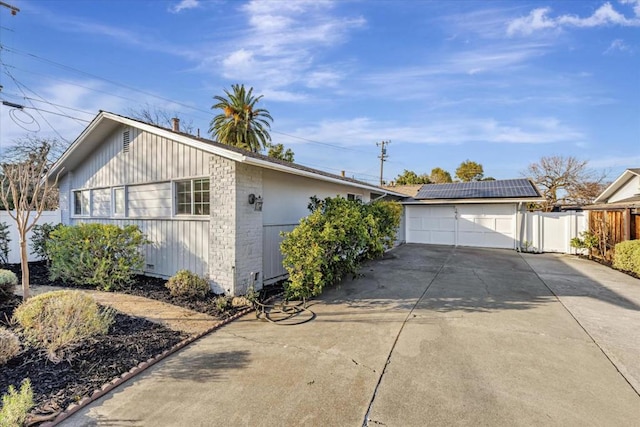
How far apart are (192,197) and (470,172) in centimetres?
3448

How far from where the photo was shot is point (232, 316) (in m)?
5.14

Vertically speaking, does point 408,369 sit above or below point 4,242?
below

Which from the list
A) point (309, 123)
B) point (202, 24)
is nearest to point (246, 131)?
point (309, 123)

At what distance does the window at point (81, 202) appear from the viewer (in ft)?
30.9

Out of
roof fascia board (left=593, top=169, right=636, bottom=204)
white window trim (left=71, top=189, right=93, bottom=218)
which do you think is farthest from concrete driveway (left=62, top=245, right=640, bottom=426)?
roof fascia board (left=593, top=169, right=636, bottom=204)

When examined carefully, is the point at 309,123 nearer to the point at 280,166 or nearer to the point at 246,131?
the point at 246,131

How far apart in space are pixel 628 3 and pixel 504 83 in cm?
343

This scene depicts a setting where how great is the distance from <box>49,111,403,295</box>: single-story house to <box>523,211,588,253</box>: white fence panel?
10.2 metres

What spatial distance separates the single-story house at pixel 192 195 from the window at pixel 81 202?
0.03 m

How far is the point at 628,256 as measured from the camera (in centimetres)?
859

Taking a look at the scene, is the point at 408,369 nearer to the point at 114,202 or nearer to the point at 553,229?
the point at 114,202

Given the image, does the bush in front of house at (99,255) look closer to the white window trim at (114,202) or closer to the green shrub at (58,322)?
the white window trim at (114,202)

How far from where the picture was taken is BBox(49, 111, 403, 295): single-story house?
6.02 m

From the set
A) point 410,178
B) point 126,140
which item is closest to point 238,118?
point 126,140
